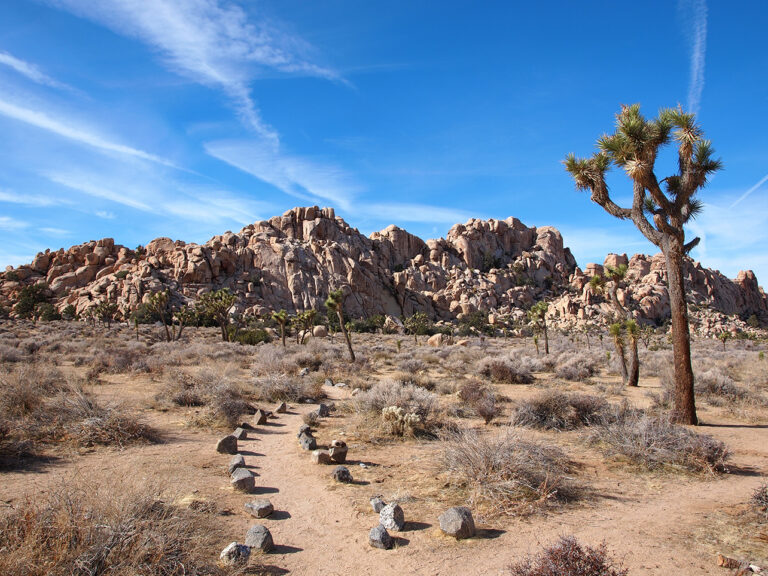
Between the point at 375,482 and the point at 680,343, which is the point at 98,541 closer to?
the point at 375,482

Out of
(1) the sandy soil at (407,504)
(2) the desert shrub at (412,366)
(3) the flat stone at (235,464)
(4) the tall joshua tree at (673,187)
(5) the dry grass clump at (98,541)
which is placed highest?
(4) the tall joshua tree at (673,187)

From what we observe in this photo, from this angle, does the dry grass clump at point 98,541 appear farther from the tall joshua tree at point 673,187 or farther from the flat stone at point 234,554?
the tall joshua tree at point 673,187

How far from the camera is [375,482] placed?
6.59m

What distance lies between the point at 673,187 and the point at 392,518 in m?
10.6

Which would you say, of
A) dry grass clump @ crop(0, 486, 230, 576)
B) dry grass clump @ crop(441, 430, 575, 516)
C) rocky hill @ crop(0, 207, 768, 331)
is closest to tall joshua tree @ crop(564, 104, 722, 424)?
dry grass clump @ crop(441, 430, 575, 516)

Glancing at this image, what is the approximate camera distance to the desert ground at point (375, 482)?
3.82m

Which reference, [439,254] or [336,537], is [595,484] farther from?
[439,254]

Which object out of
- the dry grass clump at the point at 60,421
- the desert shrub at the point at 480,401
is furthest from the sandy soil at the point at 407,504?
the desert shrub at the point at 480,401

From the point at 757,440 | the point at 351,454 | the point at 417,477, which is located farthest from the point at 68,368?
the point at 757,440

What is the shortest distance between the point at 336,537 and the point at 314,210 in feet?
308

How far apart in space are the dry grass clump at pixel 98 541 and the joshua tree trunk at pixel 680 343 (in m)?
10.6

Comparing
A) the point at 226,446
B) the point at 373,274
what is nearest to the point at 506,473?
the point at 226,446

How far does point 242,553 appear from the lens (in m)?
4.01

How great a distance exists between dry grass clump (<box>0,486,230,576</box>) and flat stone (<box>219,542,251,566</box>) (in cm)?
12
